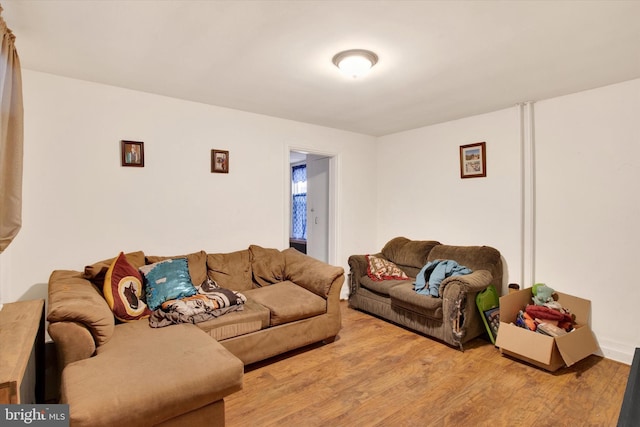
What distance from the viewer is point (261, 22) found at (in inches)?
72.0

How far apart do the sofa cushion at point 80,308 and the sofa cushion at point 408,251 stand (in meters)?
3.17

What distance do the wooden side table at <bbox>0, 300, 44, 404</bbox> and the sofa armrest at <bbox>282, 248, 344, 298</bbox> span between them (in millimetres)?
2035

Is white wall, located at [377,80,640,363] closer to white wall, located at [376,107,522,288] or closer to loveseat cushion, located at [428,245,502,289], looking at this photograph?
white wall, located at [376,107,522,288]

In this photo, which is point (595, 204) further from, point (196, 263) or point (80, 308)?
point (80, 308)

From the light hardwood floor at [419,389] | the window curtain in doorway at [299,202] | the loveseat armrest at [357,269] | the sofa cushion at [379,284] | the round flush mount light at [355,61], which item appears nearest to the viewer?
the light hardwood floor at [419,389]

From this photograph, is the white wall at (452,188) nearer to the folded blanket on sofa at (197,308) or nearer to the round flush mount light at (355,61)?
the round flush mount light at (355,61)

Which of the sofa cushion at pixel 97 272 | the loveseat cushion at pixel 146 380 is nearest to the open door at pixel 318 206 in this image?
the sofa cushion at pixel 97 272

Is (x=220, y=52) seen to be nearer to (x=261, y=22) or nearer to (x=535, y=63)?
(x=261, y=22)

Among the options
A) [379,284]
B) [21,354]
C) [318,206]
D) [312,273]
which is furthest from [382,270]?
[21,354]

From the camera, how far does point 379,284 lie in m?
3.66

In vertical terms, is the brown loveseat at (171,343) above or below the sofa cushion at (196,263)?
below

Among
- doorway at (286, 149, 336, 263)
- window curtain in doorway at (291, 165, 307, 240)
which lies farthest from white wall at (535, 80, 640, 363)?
window curtain in doorway at (291, 165, 307, 240)

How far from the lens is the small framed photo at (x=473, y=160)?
3654 mm

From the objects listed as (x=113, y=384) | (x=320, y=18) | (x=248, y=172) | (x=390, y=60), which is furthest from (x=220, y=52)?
(x=113, y=384)
